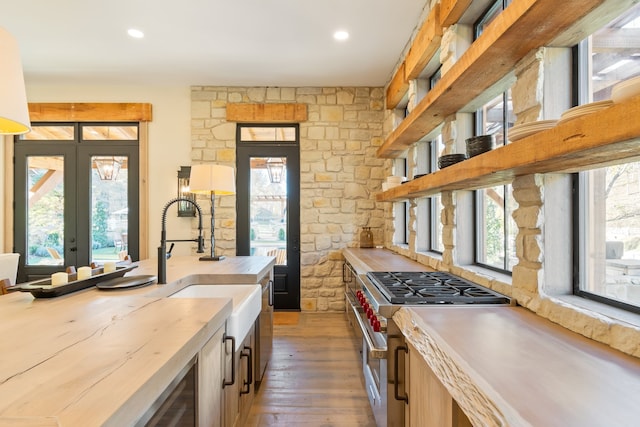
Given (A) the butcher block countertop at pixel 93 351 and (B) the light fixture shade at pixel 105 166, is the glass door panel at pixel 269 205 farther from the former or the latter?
(A) the butcher block countertop at pixel 93 351

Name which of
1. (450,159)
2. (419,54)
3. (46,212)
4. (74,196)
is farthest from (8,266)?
(419,54)

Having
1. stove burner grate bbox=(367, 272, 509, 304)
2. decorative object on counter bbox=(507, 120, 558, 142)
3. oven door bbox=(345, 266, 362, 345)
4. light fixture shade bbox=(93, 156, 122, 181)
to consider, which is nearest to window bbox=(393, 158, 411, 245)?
oven door bbox=(345, 266, 362, 345)

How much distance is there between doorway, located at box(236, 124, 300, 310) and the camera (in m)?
4.61

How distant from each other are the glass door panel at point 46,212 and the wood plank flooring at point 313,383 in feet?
11.4

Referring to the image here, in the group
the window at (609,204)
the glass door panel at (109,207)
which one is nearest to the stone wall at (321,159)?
the glass door panel at (109,207)

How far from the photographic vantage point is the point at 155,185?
183 inches

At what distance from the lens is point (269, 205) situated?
15.2ft

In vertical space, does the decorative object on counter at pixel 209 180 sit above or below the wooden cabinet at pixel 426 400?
above

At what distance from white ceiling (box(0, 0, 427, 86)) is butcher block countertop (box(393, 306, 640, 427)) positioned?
108 inches

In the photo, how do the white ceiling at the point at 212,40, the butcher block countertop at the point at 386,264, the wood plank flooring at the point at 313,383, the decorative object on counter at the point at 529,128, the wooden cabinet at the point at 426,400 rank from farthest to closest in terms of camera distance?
the white ceiling at the point at 212,40
the butcher block countertop at the point at 386,264
the wood plank flooring at the point at 313,383
the decorative object on counter at the point at 529,128
the wooden cabinet at the point at 426,400

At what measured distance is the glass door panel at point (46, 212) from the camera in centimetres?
462

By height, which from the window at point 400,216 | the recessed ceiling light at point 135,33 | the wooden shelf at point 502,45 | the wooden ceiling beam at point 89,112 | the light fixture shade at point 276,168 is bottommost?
the window at point 400,216

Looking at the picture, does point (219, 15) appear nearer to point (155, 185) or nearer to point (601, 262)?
point (155, 185)

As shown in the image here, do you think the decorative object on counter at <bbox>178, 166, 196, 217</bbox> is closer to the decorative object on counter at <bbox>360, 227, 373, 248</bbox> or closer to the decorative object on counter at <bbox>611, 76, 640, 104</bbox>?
the decorative object on counter at <bbox>360, 227, 373, 248</bbox>
